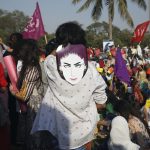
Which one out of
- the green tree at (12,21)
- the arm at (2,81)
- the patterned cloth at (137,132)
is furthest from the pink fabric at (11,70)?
the green tree at (12,21)

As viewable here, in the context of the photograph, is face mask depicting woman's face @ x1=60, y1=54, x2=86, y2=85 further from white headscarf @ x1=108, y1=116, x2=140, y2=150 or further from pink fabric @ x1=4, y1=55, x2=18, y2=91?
white headscarf @ x1=108, y1=116, x2=140, y2=150

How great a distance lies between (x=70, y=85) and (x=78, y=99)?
112 millimetres

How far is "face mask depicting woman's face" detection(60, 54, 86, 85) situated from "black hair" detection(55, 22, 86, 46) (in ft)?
0.35

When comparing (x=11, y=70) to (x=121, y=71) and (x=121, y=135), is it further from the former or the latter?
(x=121, y=71)

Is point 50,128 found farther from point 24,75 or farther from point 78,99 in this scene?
point 24,75

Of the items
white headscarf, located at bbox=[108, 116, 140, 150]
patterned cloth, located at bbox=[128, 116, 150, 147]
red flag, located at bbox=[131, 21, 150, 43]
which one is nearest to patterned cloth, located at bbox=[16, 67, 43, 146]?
white headscarf, located at bbox=[108, 116, 140, 150]

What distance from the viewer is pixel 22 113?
4547 mm

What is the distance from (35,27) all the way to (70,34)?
17.7 ft

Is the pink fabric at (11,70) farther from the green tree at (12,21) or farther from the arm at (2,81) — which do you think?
the green tree at (12,21)

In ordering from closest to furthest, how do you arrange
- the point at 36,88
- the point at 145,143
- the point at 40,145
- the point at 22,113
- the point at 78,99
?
the point at 78,99 → the point at 40,145 → the point at 36,88 → the point at 22,113 → the point at 145,143

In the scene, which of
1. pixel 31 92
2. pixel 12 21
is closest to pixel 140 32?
pixel 31 92

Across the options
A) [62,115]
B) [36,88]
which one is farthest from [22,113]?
[62,115]

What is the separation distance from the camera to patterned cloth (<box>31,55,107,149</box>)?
3191 millimetres

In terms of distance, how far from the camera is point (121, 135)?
4562 mm
